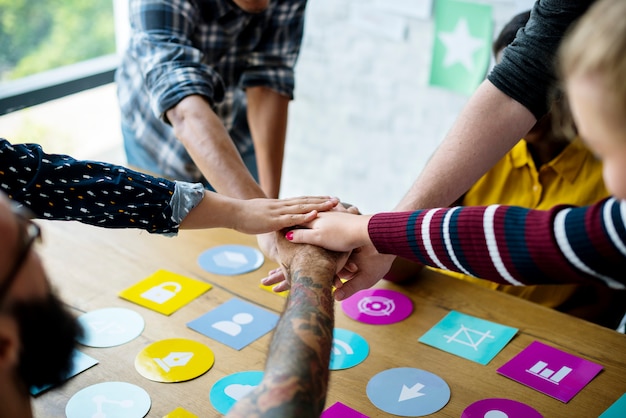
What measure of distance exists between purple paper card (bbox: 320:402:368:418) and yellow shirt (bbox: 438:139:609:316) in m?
0.70

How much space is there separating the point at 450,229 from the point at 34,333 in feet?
2.02

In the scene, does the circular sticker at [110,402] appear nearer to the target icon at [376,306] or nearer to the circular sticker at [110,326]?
the circular sticker at [110,326]

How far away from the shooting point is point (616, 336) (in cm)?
128

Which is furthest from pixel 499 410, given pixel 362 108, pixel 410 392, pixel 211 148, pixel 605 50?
pixel 362 108

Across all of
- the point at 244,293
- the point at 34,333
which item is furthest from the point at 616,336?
the point at 34,333

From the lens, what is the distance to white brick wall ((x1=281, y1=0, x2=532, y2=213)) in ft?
9.09

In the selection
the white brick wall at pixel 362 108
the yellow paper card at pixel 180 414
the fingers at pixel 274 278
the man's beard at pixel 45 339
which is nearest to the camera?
the man's beard at pixel 45 339

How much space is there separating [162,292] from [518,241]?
711 mm

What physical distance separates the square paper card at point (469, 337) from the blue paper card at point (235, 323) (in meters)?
0.29

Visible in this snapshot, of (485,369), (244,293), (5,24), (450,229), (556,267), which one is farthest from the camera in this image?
(5,24)

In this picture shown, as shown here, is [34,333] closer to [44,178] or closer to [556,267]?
[44,178]

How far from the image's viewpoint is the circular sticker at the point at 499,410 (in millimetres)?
1066

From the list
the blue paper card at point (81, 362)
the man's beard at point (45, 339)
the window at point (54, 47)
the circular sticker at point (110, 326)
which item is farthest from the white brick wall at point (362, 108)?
the man's beard at point (45, 339)

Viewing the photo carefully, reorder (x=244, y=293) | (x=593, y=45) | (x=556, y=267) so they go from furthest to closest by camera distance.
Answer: (x=244, y=293)
(x=556, y=267)
(x=593, y=45)
